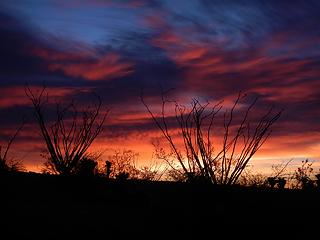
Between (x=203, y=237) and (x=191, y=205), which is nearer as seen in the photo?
(x=203, y=237)

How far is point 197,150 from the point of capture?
39.5 feet

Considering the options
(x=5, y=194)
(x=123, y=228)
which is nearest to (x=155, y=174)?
(x=5, y=194)

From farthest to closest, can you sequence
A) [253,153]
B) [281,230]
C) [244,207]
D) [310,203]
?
[310,203] < [253,153] < [244,207] < [281,230]

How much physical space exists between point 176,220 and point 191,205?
4.12ft

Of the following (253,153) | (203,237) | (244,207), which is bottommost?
(203,237)

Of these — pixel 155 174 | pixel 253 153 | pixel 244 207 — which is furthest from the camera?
pixel 155 174

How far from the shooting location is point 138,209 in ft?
37.0

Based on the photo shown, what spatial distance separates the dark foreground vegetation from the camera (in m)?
9.17

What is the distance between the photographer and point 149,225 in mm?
9711

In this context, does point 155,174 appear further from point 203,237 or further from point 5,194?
point 203,237

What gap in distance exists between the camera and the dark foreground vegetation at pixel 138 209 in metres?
9.17

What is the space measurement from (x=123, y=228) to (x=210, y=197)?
2.75 meters

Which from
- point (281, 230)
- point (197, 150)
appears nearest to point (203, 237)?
point (281, 230)

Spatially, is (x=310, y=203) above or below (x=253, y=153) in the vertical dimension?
below
